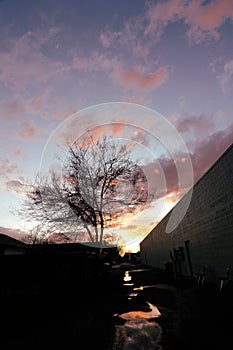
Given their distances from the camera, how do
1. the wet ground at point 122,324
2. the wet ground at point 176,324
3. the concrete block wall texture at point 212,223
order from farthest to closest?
the concrete block wall texture at point 212,223 → the wet ground at point 122,324 → the wet ground at point 176,324

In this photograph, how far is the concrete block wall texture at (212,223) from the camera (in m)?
9.35

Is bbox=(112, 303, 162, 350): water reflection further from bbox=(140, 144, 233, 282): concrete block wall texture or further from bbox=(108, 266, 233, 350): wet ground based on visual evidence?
bbox=(140, 144, 233, 282): concrete block wall texture

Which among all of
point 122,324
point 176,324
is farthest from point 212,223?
point 122,324

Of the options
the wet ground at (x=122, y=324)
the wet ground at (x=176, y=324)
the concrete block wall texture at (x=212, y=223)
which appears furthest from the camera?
the concrete block wall texture at (x=212, y=223)

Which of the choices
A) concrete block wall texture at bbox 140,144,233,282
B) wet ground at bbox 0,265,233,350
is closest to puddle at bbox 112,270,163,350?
wet ground at bbox 0,265,233,350

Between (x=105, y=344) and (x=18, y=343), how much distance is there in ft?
6.03

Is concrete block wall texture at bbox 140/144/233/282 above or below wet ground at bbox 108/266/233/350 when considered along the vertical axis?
above

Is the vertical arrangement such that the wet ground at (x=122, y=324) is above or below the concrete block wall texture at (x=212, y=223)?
below

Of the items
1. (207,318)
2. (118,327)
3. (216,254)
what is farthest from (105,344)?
(216,254)

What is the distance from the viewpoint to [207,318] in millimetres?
5625

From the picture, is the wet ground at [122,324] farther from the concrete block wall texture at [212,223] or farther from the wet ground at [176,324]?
the concrete block wall texture at [212,223]

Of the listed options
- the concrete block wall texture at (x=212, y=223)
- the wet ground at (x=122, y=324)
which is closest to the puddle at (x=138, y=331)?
the wet ground at (x=122, y=324)

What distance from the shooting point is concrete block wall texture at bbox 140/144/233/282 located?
9.35 meters

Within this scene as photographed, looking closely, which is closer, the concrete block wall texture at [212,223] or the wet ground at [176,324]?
the wet ground at [176,324]
